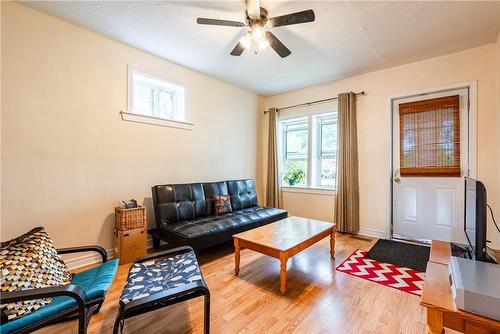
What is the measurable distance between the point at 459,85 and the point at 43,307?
4.64 metres

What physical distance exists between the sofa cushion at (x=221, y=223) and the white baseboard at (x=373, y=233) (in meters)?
1.39

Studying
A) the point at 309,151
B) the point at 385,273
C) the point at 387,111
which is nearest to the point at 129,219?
the point at 385,273

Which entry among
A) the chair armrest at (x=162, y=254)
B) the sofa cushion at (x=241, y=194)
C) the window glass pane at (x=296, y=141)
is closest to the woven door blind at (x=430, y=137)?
the window glass pane at (x=296, y=141)

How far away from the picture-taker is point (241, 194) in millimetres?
3887

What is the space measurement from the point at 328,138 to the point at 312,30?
2.14m

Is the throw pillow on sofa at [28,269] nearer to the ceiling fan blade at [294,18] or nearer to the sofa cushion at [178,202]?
the sofa cushion at [178,202]

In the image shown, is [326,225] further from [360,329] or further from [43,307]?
[43,307]

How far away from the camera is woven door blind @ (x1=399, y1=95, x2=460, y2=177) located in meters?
3.04

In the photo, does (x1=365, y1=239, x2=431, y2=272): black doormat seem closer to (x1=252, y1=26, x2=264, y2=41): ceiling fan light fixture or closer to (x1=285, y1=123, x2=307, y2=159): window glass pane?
(x1=285, y1=123, x2=307, y2=159): window glass pane

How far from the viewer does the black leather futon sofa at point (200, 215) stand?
261cm

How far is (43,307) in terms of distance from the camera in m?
1.27

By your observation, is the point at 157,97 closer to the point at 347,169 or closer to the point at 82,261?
the point at 82,261

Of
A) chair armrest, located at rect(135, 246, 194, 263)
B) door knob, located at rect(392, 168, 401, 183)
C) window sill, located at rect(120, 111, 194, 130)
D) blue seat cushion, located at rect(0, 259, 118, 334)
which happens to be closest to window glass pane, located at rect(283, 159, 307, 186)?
door knob, located at rect(392, 168, 401, 183)

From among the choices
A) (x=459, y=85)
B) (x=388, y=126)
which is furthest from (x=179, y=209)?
(x=459, y=85)
